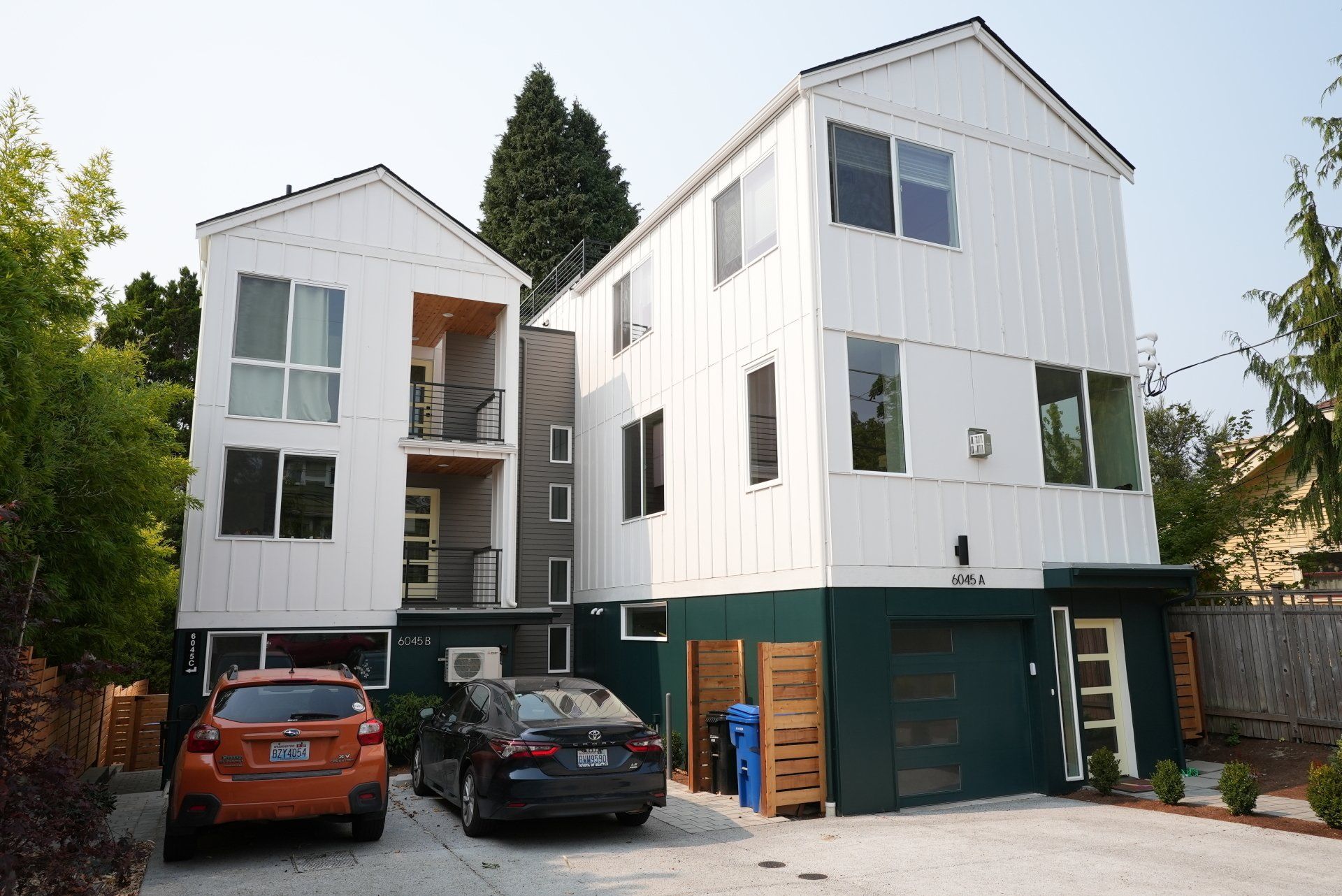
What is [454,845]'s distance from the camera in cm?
845

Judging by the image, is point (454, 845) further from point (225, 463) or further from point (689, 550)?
point (225, 463)

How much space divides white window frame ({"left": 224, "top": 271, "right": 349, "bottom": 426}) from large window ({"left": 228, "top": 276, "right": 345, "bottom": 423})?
0.01 m

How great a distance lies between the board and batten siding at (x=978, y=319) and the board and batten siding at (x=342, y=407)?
684 cm

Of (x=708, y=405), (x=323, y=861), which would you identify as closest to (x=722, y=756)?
(x=323, y=861)

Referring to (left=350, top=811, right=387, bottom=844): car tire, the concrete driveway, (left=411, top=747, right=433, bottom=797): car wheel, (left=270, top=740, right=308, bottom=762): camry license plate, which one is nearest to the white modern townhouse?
the concrete driveway

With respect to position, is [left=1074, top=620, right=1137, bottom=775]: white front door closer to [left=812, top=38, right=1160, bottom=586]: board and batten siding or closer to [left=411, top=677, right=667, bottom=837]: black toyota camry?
[left=812, top=38, right=1160, bottom=586]: board and batten siding

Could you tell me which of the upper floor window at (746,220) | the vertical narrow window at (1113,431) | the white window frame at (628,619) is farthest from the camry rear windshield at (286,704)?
the vertical narrow window at (1113,431)

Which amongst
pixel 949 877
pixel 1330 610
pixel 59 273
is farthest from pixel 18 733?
pixel 1330 610

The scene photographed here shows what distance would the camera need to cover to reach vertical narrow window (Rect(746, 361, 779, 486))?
1202 centimetres

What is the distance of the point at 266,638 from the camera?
13633 millimetres

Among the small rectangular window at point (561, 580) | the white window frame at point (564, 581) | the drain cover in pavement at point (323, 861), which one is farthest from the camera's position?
the small rectangular window at point (561, 580)

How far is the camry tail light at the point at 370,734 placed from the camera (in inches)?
322

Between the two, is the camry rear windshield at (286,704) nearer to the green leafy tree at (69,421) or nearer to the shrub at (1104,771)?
the green leafy tree at (69,421)

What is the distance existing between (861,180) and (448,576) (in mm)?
10058
